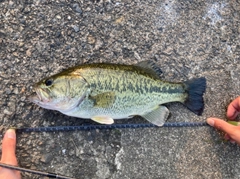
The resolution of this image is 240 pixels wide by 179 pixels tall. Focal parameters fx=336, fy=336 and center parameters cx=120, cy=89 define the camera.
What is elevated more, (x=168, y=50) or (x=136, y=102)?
(x=168, y=50)

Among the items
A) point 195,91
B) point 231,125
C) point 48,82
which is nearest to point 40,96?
point 48,82

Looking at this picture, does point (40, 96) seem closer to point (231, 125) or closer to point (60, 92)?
point (60, 92)

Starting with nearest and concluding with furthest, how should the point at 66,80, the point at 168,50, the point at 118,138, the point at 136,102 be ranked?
the point at 66,80 < the point at 136,102 < the point at 118,138 < the point at 168,50

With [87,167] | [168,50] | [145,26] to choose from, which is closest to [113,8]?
[145,26]

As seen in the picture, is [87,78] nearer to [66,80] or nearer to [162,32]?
[66,80]

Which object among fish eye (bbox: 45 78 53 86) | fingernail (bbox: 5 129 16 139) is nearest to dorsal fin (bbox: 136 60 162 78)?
fish eye (bbox: 45 78 53 86)

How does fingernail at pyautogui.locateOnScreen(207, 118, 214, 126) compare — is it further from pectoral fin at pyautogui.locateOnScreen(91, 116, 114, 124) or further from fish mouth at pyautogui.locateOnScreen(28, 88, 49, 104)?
fish mouth at pyautogui.locateOnScreen(28, 88, 49, 104)
